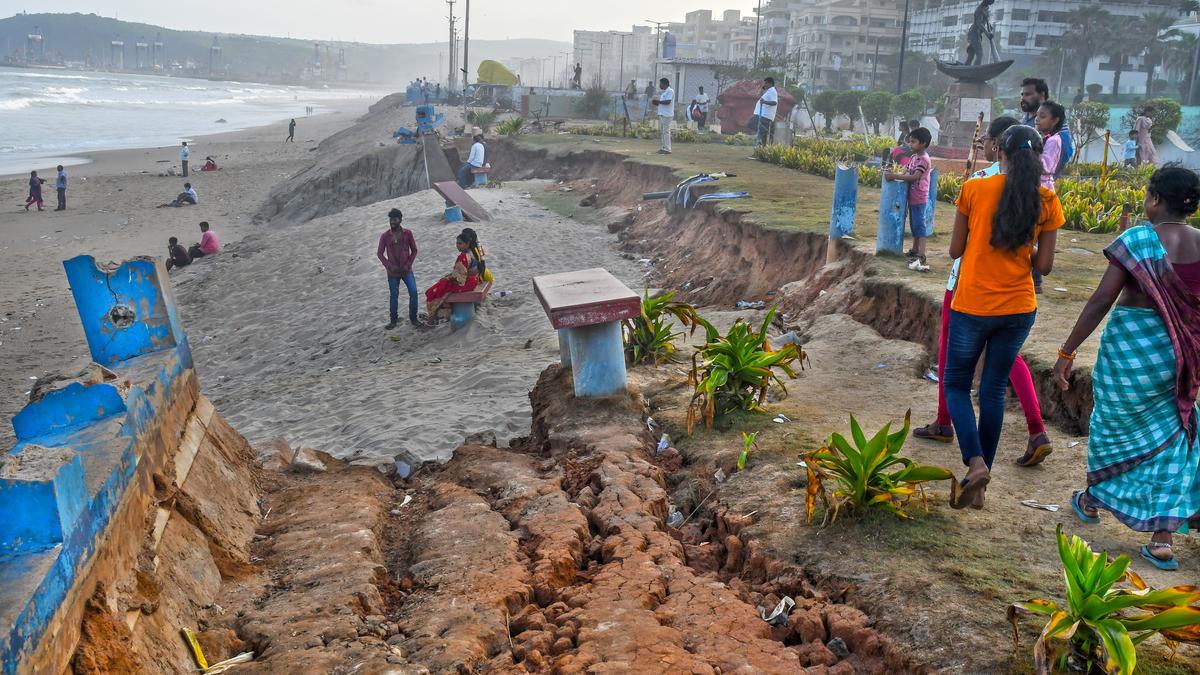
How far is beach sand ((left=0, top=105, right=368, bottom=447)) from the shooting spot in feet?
39.5

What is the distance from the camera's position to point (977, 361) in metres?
4.23

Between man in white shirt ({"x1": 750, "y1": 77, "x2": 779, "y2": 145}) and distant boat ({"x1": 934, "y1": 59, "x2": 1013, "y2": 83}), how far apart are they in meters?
4.20

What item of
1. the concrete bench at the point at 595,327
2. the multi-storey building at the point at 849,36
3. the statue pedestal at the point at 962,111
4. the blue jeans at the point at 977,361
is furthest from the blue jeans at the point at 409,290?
the multi-storey building at the point at 849,36

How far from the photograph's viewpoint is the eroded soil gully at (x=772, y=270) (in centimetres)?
741

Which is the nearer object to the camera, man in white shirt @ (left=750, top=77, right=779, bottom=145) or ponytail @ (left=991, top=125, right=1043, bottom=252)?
ponytail @ (left=991, top=125, right=1043, bottom=252)

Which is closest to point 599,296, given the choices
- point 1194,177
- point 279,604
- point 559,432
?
point 559,432

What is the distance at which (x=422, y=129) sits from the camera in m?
25.0

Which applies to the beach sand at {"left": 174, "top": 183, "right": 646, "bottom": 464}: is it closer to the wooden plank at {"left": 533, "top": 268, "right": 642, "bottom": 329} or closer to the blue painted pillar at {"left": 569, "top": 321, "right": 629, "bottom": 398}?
the blue painted pillar at {"left": 569, "top": 321, "right": 629, "bottom": 398}

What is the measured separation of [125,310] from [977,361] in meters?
4.55

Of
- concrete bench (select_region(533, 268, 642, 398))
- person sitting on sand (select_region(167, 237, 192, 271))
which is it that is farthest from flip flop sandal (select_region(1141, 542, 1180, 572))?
person sitting on sand (select_region(167, 237, 192, 271))

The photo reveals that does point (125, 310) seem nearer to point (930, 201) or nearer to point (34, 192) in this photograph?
point (930, 201)

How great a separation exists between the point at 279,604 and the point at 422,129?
22395 millimetres

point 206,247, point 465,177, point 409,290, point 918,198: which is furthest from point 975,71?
point 206,247

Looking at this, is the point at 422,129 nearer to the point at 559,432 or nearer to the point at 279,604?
the point at 559,432
